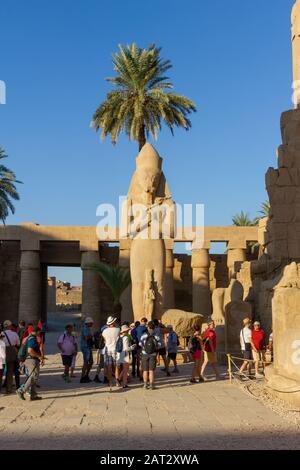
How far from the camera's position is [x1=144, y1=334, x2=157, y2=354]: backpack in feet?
30.2

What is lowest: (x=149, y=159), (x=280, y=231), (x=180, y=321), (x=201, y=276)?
(x=180, y=321)

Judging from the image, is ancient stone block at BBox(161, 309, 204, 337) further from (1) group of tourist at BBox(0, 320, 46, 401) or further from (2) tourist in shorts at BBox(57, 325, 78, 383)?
(1) group of tourist at BBox(0, 320, 46, 401)

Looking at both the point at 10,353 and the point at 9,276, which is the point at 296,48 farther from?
the point at 9,276

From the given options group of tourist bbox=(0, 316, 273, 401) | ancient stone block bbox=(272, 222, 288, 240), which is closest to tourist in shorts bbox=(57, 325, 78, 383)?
group of tourist bbox=(0, 316, 273, 401)

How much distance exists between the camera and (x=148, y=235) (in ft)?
45.1

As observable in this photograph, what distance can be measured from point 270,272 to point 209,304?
11147 millimetres

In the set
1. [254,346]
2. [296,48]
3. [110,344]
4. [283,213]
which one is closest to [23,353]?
[110,344]

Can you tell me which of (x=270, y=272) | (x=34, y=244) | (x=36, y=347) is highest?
(x=34, y=244)

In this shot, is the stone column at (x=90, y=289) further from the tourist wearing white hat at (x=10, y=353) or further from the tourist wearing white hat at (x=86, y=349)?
the tourist wearing white hat at (x=10, y=353)

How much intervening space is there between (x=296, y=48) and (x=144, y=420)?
15.5 meters

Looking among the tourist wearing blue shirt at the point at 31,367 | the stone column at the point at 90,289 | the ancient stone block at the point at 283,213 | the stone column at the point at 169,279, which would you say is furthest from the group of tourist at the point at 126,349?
the stone column at the point at 90,289

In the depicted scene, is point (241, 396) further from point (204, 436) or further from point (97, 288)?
point (97, 288)

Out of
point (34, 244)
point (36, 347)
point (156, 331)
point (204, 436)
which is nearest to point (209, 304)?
point (34, 244)
